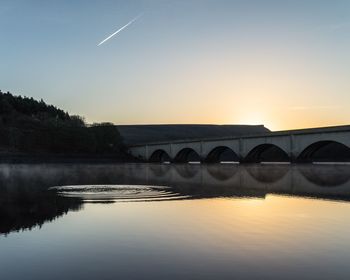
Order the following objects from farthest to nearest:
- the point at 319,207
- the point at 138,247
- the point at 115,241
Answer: the point at 319,207
the point at 115,241
the point at 138,247

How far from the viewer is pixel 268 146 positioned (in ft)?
393

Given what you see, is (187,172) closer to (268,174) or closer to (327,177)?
(268,174)

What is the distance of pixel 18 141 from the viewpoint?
625 ft

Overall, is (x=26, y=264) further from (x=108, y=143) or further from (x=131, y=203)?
(x=108, y=143)

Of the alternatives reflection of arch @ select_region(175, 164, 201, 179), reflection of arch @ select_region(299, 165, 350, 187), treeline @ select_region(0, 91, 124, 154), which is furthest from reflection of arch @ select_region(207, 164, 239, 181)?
treeline @ select_region(0, 91, 124, 154)

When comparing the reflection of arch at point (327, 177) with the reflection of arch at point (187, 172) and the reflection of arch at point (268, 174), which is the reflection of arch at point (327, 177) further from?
the reflection of arch at point (187, 172)

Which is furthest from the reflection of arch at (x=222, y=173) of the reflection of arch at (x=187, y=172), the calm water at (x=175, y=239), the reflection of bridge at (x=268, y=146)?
the calm water at (x=175, y=239)

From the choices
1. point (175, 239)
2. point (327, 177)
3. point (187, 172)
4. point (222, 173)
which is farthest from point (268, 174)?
point (175, 239)

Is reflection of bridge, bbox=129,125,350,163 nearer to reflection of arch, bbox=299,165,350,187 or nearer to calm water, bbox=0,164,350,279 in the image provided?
reflection of arch, bbox=299,165,350,187

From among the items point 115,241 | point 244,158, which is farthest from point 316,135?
point 115,241

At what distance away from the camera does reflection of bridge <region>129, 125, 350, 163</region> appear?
96688mm

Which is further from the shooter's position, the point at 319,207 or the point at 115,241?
the point at 319,207

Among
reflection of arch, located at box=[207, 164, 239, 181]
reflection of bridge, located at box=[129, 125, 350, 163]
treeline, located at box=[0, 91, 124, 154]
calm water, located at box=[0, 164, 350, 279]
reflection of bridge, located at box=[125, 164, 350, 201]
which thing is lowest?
calm water, located at box=[0, 164, 350, 279]

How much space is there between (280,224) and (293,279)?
29.0 feet
